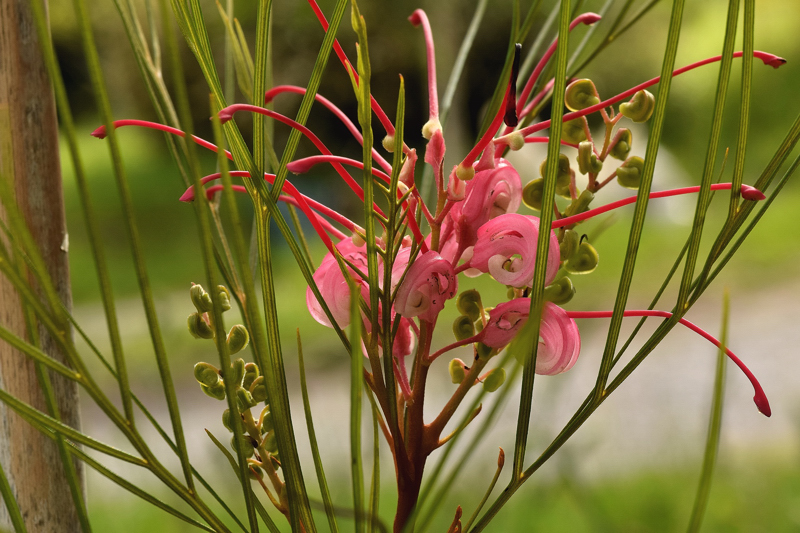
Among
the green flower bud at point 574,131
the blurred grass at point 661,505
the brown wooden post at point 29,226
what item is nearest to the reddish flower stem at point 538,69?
the green flower bud at point 574,131

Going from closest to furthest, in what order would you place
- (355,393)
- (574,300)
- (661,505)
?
(355,393) < (661,505) < (574,300)

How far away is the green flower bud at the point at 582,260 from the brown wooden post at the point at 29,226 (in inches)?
6.0

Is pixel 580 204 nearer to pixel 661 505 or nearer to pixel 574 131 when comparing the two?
pixel 574 131

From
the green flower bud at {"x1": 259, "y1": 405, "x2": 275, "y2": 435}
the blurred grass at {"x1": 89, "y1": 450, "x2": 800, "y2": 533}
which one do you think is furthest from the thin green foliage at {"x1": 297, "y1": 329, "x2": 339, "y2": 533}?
the blurred grass at {"x1": 89, "y1": 450, "x2": 800, "y2": 533}

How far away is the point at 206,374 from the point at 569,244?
0.08 metres

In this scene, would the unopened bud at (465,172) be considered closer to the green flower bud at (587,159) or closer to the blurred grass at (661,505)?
the green flower bud at (587,159)

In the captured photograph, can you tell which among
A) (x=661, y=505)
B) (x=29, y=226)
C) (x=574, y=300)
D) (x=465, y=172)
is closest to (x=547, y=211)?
(x=465, y=172)

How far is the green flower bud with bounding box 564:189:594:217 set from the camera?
141 mm

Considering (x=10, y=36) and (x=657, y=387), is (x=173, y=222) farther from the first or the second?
(x=10, y=36)

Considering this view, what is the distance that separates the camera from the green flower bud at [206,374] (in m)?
0.15

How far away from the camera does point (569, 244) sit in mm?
139

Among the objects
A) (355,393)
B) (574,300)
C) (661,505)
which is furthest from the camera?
(574,300)

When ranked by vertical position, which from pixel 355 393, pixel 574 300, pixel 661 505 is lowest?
pixel 355 393

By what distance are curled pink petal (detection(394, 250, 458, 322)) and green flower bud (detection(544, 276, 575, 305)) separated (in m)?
0.02
